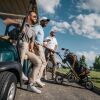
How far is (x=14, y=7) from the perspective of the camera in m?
6.14

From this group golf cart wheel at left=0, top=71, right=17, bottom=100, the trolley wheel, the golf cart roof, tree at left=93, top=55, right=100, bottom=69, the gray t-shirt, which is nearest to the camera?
golf cart wheel at left=0, top=71, right=17, bottom=100

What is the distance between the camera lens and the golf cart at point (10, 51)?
4.48 m

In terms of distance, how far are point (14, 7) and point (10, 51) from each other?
1443 millimetres

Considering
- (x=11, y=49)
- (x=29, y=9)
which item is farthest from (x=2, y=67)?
(x=29, y=9)

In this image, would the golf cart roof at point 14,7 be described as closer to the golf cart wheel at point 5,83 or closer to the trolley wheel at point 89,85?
the golf cart wheel at point 5,83

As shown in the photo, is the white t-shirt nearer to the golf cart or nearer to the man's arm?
the golf cart

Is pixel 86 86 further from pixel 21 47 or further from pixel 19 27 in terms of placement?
pixel 19 27

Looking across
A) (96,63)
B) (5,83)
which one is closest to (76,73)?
(5,83)

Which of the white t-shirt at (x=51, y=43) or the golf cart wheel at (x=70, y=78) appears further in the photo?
the white t-shirt at (x=51, y=43)

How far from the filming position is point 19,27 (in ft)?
18.6

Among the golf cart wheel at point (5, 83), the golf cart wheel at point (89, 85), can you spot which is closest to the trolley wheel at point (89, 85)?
the golf cart wheel at point (89, 85)

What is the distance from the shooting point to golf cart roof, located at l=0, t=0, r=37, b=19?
18.1 feet

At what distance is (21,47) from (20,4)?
0.97 metres

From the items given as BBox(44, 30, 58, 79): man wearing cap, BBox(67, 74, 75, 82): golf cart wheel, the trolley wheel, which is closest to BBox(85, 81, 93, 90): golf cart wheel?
the trolley wheel
